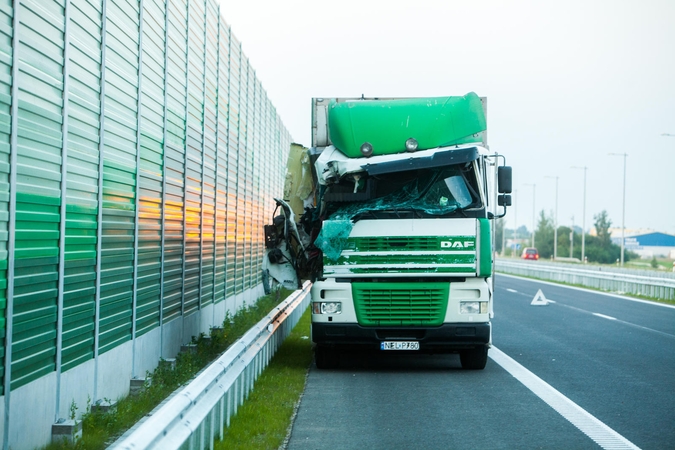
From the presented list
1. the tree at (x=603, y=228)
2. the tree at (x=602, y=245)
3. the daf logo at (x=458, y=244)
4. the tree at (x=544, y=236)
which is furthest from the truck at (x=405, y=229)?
the tree at (x=603, y=228)

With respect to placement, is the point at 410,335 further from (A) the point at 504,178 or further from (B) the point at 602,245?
(B) the point at 602,245

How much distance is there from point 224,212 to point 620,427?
11.3 metres

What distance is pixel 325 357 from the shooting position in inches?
543

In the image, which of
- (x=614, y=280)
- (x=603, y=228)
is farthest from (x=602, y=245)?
(x=614, y=280)

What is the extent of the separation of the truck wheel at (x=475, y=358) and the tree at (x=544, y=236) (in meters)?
121

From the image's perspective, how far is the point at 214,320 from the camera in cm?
1781

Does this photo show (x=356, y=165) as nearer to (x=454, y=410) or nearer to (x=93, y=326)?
(x=454, y=410)

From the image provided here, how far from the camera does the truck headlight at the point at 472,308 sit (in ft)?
43.1

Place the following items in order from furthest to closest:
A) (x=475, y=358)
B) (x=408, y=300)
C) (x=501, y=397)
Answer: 1. (x=475, y=358)
2. (x=408, y=300)
3. (x=501, y=397)

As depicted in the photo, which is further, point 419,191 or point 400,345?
point 419,191

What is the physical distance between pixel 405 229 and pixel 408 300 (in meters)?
0.98

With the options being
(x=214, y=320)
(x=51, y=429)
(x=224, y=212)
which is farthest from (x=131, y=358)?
(x=224, y=212)

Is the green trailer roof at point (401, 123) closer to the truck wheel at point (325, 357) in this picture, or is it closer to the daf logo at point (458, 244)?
the daf logo at point (458, 244)

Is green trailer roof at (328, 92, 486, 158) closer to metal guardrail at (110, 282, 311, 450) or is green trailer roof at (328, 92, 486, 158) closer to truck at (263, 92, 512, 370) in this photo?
truck at (263, 92, 512, 370)
